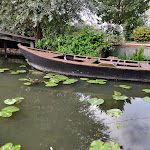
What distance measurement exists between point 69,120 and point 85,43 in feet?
12.4

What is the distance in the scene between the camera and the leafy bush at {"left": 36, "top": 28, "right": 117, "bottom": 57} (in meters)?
5.23

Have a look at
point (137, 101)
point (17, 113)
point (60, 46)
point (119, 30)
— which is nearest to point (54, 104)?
point (17, 113)

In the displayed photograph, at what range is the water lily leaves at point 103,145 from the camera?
4.76 feet

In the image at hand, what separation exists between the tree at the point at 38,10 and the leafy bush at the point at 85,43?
918 millimetres

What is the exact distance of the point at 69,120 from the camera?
2.00 m

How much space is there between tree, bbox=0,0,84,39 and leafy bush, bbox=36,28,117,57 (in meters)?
0.92

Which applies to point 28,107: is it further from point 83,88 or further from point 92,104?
point 83,88

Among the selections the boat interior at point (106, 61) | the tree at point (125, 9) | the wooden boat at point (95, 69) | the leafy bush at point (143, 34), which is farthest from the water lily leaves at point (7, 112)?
the tree at point (125, 9)

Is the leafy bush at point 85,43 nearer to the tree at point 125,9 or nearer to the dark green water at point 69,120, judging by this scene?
the dark green water at point 69,120

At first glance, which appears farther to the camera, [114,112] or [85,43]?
[85,43]

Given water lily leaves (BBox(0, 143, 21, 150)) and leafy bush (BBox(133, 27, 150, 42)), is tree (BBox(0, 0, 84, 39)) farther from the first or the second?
water lily leaves (BBox(0, 143, 21, 150))

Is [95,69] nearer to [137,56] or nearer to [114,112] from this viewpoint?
[114,112]

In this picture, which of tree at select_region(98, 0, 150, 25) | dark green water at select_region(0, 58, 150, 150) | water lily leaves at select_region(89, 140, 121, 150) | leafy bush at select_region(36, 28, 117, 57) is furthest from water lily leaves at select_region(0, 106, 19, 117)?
tree at select_region(98, 0, 150, 25)

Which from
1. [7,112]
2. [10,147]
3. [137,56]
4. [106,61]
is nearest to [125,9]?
[137,56]
